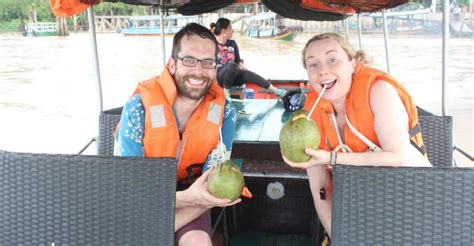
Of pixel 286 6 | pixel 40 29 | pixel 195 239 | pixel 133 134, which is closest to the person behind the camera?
pixel 195 239

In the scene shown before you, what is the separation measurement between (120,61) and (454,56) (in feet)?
40.9

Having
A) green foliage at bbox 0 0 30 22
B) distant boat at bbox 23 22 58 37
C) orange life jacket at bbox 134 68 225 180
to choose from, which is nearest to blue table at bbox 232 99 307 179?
orange life jacket at bbox 134 68 225 180

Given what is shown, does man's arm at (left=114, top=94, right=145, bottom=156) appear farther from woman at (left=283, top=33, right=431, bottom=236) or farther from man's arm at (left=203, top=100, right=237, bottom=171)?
woman at (left=283, top=33, right=431, bottom=236)

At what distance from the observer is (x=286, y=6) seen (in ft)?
12.2

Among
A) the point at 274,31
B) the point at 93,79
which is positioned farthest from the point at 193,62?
the point at 274,31

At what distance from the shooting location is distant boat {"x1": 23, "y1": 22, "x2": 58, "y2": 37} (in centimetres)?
3111

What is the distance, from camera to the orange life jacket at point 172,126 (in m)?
2.18

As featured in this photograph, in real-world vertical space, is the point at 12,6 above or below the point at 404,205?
above

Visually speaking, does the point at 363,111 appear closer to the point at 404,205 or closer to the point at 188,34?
the point at 404,205

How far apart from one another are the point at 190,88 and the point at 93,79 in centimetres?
977

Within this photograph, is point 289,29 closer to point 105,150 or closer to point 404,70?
point 404,70

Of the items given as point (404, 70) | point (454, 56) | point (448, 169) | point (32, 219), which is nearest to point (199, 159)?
point (32, 219)

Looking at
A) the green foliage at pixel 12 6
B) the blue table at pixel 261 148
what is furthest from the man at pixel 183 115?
the green foliage at pixel 12 6

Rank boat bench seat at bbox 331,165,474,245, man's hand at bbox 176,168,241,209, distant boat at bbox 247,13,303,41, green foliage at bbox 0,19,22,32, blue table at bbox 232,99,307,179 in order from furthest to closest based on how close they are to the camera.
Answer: green foliage at bbox 0,19,22,32
distant boat at bbox 247,13,303,41
blue table at bbox 232,99,307,179
man's hand at bbox 176,168,241,209
boat bench seat at bbox 331,165,474,245
